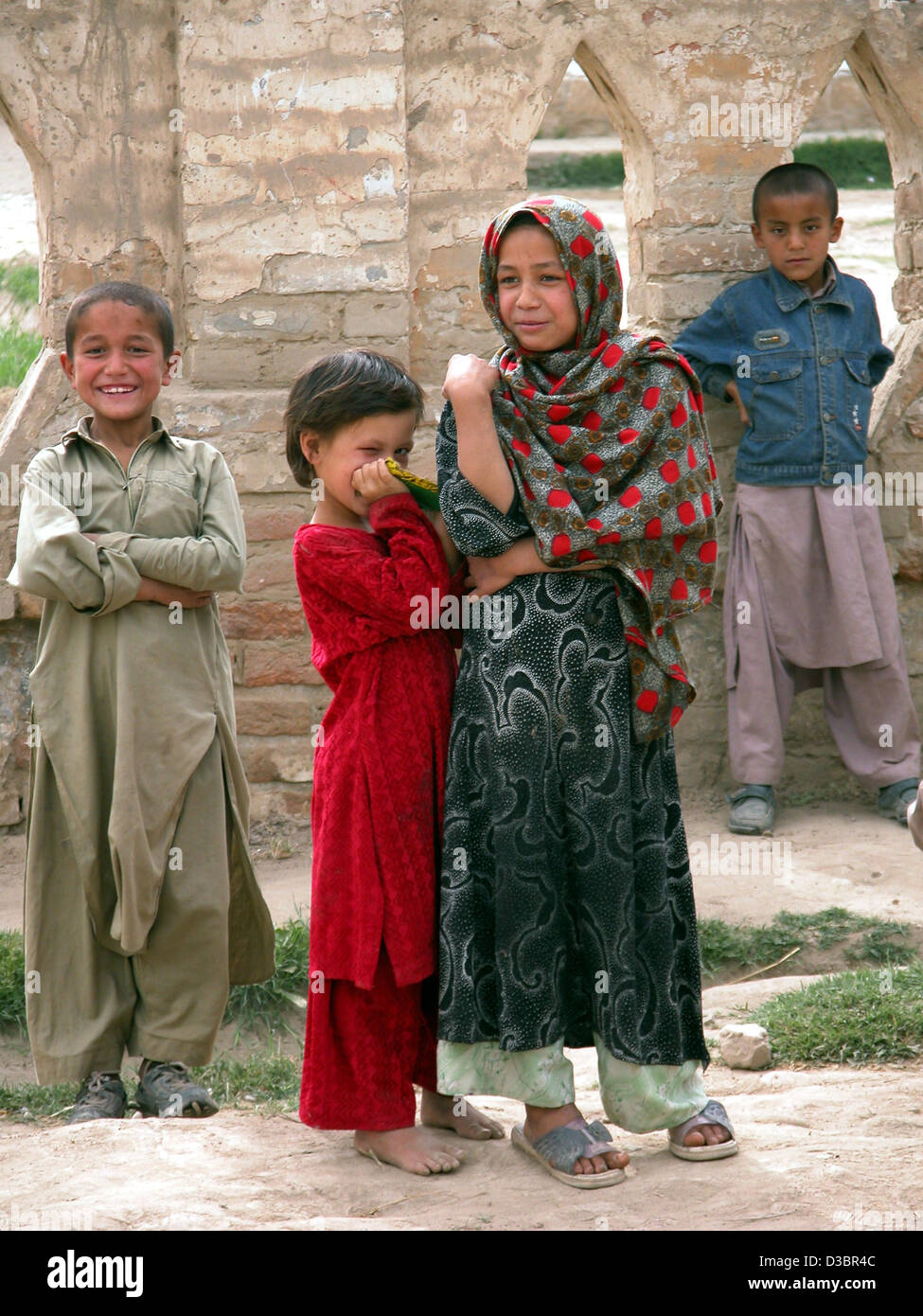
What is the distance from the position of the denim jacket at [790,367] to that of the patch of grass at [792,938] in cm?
161

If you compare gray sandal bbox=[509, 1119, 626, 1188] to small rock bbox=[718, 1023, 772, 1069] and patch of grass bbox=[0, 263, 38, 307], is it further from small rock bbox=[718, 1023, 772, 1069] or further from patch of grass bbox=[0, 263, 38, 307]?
patch of grass bbox=[0, 263, 38, 307]

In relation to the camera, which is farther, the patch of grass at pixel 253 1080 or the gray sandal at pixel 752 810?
the gray sandal at pixel 752 810

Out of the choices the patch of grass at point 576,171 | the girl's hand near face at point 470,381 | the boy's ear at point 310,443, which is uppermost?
the patch of grass at point 576,171

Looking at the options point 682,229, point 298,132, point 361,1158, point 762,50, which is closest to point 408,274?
point 298,132

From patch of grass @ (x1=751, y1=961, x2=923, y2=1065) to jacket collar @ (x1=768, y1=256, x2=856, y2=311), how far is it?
8.02ft

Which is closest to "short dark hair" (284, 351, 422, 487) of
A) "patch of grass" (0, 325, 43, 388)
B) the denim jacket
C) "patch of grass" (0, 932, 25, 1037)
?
"patch of grass" (0, 932, 25, 1037)

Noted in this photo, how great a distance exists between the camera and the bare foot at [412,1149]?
2.63 meters

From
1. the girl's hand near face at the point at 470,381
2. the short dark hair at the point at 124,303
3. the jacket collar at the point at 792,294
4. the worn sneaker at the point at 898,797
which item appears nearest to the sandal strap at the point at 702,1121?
the girl's hand near face at the point at 470,381

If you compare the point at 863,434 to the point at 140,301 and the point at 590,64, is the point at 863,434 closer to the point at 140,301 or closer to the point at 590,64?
the point at 590,64

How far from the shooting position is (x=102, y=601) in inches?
125

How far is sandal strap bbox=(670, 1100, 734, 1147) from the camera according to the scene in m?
2.67

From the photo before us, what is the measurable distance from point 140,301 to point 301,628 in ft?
6.32

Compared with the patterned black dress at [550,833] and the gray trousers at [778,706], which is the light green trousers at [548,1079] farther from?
the gray trousers at [778,706]
